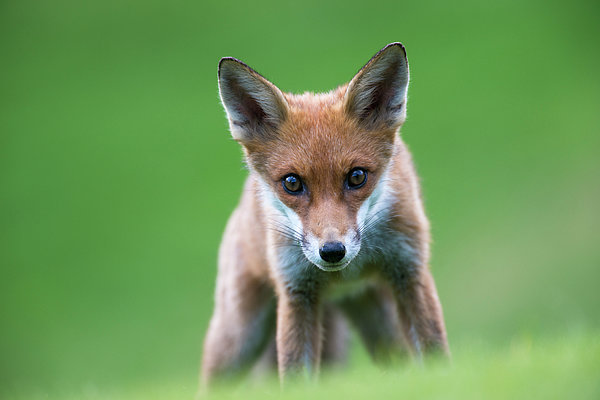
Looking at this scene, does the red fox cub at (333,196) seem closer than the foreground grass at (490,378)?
No

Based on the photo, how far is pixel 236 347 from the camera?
7.12 m

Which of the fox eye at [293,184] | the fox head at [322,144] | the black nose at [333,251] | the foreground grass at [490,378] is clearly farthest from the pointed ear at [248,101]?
the foreground grass at [490,378]

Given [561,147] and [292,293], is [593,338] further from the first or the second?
[561,147]

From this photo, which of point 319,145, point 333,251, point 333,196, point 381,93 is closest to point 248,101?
point 319,145

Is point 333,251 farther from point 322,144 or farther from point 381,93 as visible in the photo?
point 381,93

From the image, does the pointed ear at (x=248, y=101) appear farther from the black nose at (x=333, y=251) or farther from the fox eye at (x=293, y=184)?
the black nose at (x=333, y=251)

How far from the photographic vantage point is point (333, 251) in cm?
501

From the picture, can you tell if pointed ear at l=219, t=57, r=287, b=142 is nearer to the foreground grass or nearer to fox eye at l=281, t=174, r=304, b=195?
fox eye at l=281, t=174, r=304, b=195

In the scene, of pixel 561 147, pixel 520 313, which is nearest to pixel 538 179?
pixel 561 147

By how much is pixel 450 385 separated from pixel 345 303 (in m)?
2.93

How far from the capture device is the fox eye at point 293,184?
5.50 meters

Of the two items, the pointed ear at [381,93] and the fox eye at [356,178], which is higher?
the pointed ear at [381,93]

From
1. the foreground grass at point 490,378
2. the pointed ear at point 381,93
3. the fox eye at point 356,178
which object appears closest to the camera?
the foreground grass at point 490,378

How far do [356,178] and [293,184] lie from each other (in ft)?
1.43
